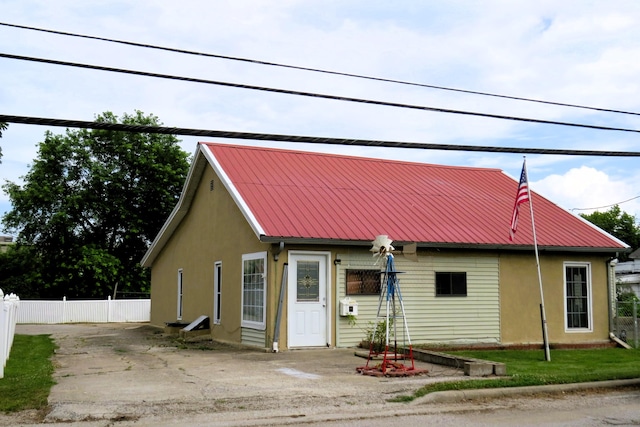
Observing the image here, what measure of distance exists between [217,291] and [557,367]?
10020 millimetres

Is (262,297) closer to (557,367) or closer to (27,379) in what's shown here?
(27,379)

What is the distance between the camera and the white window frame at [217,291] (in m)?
19.6

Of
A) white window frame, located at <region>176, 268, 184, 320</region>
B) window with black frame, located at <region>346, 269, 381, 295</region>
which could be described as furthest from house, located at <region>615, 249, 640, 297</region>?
white window frame, located at <region>176, 268, 184, 320</region>

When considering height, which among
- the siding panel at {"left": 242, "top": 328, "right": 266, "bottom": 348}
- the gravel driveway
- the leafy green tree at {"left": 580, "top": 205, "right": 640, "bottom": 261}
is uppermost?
the leafy green tree at {"left": 580, "top": 205, "right": 640, "bottom": 261}

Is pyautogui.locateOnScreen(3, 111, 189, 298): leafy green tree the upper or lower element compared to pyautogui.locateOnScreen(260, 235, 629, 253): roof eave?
upper

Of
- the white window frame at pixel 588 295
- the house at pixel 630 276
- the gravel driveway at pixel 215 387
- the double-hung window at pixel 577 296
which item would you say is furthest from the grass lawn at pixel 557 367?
A: the house at pixel 630 276

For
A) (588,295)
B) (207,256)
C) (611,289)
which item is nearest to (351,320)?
(207,256)

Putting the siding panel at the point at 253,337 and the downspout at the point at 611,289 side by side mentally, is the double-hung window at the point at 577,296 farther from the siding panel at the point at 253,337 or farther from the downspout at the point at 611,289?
the siding panel at the point at 253,337

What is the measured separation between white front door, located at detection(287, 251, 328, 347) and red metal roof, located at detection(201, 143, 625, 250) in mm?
757

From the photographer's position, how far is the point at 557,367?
1305 cm

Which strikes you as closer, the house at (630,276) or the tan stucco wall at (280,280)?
the tan stucco wall at (280,280)

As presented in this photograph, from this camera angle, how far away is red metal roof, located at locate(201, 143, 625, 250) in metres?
17.0

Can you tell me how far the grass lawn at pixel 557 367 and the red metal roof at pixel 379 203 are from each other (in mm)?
3048

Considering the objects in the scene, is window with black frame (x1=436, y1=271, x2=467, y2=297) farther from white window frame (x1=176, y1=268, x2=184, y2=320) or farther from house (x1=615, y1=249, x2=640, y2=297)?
house (x1=615, y1=249, x2=640, y2=297)
